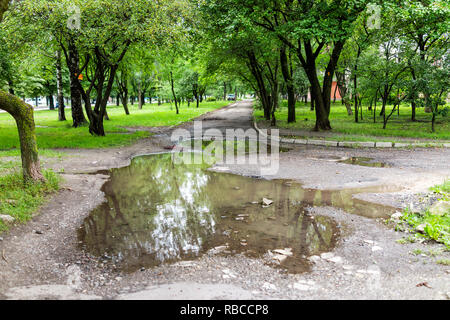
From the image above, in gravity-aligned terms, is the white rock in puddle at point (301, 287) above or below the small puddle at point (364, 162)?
below

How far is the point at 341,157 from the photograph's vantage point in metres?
10.7

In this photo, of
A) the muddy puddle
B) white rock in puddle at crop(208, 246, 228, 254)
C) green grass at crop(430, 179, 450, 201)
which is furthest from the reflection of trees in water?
green grass at crop(430, 179, 450, 201)

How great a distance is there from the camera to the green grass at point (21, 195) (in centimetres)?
551

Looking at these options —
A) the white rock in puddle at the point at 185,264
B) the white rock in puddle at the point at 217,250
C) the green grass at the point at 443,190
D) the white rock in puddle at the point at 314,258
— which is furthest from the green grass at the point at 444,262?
the white rock in puddle at the point at 185,264

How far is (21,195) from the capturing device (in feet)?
20.3

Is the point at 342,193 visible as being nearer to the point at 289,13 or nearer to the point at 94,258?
Answer: the point at 94,258

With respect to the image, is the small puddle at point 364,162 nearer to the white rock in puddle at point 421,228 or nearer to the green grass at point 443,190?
the green grass at point 443,190

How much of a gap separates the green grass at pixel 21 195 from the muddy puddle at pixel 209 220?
103 cm

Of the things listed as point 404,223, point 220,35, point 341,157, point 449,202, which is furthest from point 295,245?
point 220,35

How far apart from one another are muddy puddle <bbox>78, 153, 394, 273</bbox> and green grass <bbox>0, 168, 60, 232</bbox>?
1.03 metres

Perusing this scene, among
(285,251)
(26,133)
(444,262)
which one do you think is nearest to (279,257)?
(285,251)

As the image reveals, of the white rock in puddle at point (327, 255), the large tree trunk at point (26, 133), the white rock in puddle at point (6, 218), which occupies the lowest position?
the white rock in puddle at point (327, 255)

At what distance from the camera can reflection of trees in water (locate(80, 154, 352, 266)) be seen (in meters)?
4.68

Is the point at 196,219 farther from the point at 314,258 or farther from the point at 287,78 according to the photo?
the point at 287,78
